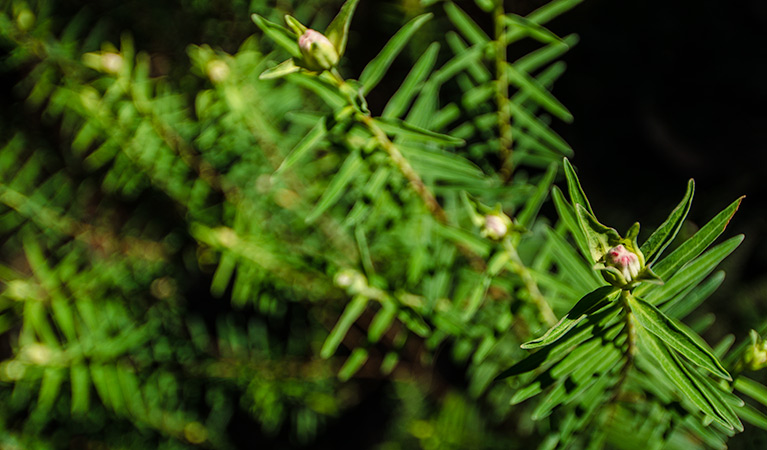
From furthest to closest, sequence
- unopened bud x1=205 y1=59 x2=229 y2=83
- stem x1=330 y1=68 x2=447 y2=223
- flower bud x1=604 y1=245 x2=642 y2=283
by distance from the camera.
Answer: unopened bud x1=205 y1=59 x2=229 y2=83 < stem x1=330 y1=68 x2=447 y2=223 < flower bud x1=604 y1=245 x2=642 y2=283

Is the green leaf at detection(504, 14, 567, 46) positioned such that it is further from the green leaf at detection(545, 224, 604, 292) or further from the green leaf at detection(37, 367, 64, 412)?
the green leaf at detection(37, 367, 64, 412)

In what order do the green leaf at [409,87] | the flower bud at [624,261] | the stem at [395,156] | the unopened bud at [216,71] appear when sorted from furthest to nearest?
the unopened bud at [216,71] < the green leaf at [409,87] < the stem at [395,156] < the flower bud at [624,261]

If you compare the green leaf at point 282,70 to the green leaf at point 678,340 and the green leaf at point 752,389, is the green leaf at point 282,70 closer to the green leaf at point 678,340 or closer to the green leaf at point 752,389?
the green leaf at point 678,340


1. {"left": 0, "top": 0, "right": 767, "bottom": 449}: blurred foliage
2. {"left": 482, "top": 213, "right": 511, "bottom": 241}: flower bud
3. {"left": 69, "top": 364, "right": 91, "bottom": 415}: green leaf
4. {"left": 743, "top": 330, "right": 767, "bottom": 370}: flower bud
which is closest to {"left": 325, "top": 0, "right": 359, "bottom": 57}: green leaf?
{"left": 0, "top": 0, "right": 767, "bottom": 449}: blurred foliage

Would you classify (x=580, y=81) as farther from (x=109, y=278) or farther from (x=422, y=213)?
(x=109, y=278)

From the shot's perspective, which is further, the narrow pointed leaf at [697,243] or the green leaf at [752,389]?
the green leaf at [752,389]

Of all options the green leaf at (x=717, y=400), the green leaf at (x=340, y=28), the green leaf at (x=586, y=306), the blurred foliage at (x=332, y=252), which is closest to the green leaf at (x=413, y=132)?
the blurred foliage at (x=332, y=252)

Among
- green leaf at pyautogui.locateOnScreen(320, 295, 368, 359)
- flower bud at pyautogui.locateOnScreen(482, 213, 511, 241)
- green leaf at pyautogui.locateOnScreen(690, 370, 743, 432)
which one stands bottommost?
green leaf at pyautogui.locateOnScreen(320, 295, 368, 359)

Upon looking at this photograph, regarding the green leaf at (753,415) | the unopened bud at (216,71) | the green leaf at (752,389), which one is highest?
the green leaf at (752,389)
